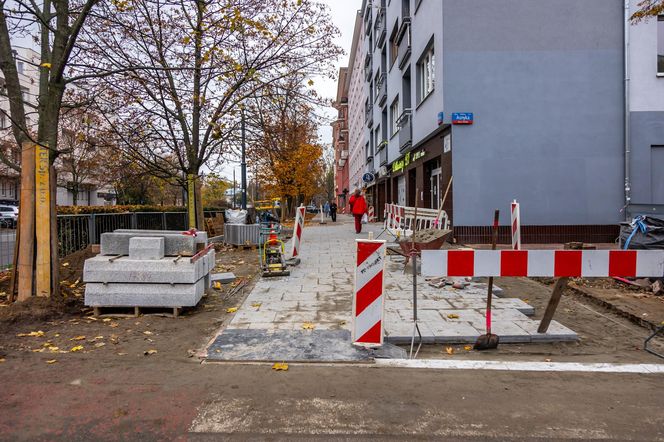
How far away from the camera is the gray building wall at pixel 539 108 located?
42.0 ft

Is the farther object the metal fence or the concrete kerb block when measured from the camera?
the metal fence

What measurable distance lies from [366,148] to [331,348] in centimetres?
3493

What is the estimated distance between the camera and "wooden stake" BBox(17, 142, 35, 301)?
19.6ft

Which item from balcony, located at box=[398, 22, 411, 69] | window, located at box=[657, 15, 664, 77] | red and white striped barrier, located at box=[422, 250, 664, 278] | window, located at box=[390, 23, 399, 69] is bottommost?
red and white striped barrier, located at box=[422, 250, 664, 278]

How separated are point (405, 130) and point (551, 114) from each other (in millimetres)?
6779

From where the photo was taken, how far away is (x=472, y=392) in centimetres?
356

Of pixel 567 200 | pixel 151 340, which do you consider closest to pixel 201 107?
pixel 151 340

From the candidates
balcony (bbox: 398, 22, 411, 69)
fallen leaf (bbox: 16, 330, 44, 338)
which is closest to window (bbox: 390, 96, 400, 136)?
balcony (bbox: 398, 22, 411, 69)

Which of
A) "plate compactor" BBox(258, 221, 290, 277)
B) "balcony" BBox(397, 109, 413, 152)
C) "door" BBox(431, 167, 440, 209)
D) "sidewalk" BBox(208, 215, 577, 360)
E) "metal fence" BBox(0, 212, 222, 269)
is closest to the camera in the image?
"sidewalk" BBox(208, 215, 577, 360)

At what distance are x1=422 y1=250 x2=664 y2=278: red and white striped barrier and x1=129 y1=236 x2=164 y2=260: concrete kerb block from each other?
139 inches

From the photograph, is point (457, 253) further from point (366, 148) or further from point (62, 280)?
point (366, 148)

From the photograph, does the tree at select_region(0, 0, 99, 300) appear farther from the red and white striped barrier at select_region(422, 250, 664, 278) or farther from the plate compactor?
the red and white striped barrier at select_region(422, 250, 664, 278)

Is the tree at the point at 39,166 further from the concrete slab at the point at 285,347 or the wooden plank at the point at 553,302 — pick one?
the wooden plank at the point at 553,302

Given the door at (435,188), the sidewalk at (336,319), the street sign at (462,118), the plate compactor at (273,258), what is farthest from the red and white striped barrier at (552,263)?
the door at (435,188)
